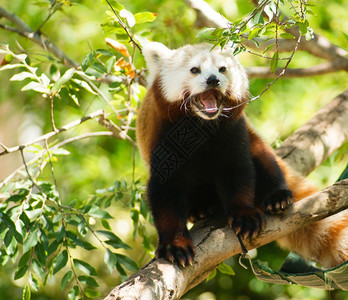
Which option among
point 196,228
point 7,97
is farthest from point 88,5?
point 196,228

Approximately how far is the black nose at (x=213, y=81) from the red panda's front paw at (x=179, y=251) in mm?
940

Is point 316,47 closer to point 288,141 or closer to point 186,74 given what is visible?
point 288,141

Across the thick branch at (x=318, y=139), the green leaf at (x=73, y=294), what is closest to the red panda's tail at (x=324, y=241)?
the thick branch at (x=318, y=139)

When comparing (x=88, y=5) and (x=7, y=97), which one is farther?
(x=7, y=97)

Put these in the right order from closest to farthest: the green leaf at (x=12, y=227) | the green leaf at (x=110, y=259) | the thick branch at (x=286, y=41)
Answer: the green leaf at (x=12, y=227)
the green leaf at (x=110, y=259)
the thick branch at (x=286, y=41)

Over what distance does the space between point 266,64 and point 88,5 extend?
2.11 m

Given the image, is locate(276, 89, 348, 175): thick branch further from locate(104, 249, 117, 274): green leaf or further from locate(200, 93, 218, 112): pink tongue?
locate(104, 249, 117, 274): green leaf

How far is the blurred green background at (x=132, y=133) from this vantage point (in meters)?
5.04

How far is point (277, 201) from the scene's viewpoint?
3.00 metres

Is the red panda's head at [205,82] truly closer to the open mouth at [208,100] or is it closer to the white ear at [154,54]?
the open mouth at [208,100]

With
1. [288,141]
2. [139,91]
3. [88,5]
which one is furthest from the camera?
[88,5]

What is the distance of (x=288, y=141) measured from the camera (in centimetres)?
420

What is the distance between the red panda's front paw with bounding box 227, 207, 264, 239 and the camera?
2.91 metres

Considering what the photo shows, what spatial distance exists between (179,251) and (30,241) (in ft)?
2.81
